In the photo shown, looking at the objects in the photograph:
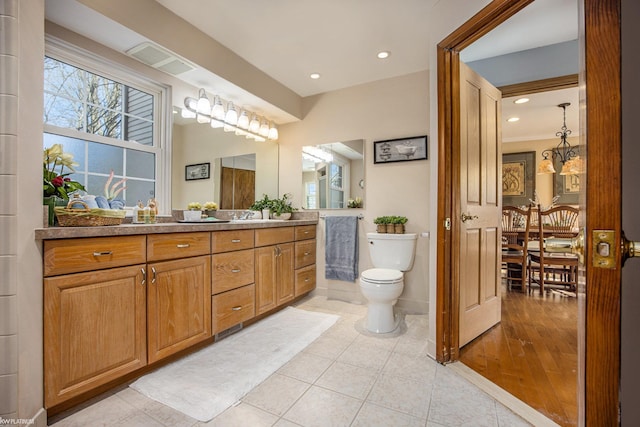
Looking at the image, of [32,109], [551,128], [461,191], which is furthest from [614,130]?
[551,128]

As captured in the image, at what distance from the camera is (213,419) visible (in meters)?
1.37

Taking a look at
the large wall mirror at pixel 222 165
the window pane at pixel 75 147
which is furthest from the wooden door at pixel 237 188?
the window pane at pixel 75 147

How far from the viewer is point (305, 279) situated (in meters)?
3.17

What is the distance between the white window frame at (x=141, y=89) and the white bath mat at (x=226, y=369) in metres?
1.24

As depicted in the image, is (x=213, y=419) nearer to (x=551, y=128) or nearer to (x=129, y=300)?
(x=129, y=300)

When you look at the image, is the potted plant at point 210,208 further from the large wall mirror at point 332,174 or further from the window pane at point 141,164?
the large wall mirror at point 332,174

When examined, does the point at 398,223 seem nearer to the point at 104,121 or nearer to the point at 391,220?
the point at 391,220

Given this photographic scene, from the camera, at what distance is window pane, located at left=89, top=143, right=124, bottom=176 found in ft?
6.76

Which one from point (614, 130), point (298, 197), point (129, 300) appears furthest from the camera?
point (298, 197)

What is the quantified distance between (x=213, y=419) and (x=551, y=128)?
615 cm

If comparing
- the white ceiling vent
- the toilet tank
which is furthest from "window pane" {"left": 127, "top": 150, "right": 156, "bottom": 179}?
the toilet tank

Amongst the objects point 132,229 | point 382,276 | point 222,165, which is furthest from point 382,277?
point 222,165

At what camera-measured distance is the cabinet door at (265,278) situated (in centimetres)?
249

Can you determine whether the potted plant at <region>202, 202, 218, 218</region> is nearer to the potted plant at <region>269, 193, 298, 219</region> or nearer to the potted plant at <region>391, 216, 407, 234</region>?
the potted plant at <region>269, 193, 298, 219</region>
